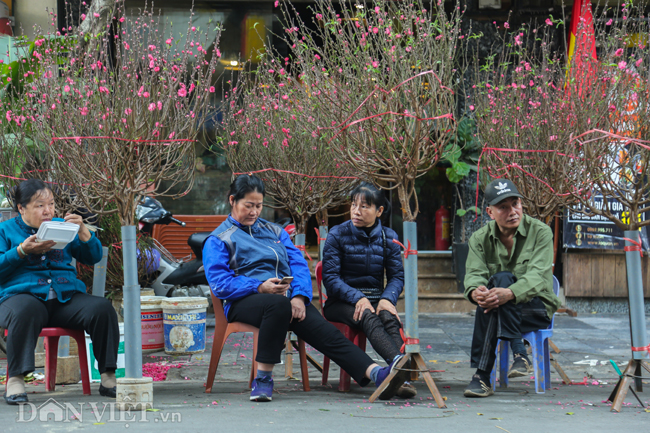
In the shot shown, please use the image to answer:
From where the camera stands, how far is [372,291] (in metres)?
4.71

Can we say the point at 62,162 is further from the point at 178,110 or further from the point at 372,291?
the point at 372,291

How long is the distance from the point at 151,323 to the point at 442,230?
17.9 feet

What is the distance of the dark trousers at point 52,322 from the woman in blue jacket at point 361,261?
60.6 inches

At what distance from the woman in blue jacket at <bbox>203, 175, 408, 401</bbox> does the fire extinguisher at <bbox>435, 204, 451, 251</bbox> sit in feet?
19.3

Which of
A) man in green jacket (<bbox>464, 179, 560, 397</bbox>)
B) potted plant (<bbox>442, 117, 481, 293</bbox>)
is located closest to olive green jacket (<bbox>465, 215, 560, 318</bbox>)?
man in green jacket (<bbox>464, 179, 560, 397</bbox>)

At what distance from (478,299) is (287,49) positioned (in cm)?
694

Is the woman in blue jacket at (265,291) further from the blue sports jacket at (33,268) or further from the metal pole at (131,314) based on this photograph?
the blue sports jacket at (33,268)

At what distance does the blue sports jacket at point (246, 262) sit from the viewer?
4344 millimetres

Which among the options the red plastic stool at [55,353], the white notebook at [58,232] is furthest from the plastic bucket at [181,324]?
the white notebook at [58,232]

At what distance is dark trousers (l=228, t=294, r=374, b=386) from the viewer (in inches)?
165

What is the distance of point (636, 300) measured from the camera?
168 inches

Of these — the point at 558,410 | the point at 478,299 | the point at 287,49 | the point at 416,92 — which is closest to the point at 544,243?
the point at 478,299

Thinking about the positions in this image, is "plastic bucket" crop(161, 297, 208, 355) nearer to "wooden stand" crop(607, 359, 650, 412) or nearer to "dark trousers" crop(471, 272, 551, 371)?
"dark trousers" crop(471, 272, 551, 371)

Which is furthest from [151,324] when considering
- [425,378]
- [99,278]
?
[425,378]
